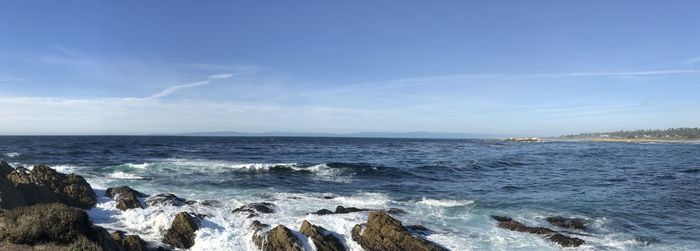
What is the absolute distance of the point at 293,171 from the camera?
40.0 metres

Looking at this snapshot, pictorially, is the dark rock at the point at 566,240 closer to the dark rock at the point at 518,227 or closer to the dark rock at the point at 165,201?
the dark rock at the point at 518,227

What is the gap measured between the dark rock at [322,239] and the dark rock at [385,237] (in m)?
0.77

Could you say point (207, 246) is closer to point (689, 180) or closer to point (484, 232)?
point (484, 232)

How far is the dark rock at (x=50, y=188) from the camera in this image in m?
20.1

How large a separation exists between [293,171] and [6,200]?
24.3 metres

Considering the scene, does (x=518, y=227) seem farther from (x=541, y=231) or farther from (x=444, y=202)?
(x=444, y=202)

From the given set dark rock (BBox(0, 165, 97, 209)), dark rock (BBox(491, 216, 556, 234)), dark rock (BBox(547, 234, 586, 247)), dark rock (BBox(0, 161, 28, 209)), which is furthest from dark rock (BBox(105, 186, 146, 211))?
dark rock (BBox(547, 234, 586, 247))

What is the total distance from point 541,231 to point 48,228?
Answer: 15.8m

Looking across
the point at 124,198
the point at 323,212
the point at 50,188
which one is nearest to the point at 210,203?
the point at 124,198

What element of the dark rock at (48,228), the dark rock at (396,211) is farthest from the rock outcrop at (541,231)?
the dark rock at (48,228)

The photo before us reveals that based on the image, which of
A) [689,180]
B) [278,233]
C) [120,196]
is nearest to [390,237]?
[278,233]

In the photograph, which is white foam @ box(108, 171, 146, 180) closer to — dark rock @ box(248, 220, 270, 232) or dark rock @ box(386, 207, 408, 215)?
dark rock @ box(248, 220, 270, 232)

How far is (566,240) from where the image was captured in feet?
54.4

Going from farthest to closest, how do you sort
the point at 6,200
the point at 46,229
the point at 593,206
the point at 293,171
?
the point at 293,171 < the point at 593,206 < the point at 6,200 < the point at 46,229
